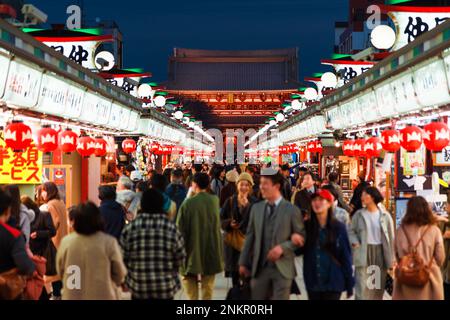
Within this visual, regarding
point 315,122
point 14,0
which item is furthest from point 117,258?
point 14,0

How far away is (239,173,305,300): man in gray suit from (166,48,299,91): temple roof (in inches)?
2289

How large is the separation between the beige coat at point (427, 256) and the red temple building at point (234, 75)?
53.9 m

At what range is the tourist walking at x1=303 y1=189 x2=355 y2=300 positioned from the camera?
6.51 metres

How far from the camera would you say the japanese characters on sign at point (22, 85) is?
8648 millimetres

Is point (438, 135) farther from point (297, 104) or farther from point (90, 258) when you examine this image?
point (297, 104)

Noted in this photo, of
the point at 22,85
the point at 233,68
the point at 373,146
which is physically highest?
the point at 233,68

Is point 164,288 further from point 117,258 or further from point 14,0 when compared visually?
point 14,0

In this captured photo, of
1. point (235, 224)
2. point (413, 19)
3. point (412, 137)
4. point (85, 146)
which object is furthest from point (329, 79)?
point (235, 224)

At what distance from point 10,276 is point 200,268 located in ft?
8.69

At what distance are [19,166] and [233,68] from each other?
57.2 m

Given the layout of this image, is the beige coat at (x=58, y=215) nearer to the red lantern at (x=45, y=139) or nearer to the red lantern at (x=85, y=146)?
the red lantern at (x=45, y=139)

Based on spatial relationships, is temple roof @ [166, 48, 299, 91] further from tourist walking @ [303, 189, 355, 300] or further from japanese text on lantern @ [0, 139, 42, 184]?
tourist walking @ [303, 189, 355, 300]

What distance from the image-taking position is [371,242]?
8453mm

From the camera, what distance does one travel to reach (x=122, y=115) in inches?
735
